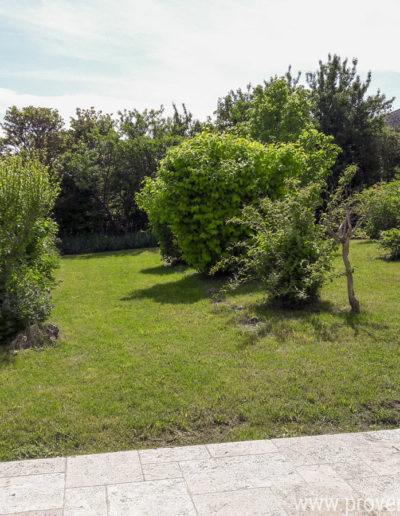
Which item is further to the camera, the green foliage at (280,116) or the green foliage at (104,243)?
the green foliage at (104,243)

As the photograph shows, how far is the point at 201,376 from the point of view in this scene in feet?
16.8

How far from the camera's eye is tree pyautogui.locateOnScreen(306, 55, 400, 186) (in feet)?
88.5

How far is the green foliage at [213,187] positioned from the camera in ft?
33.9

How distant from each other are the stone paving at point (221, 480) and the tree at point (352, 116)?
24609mm

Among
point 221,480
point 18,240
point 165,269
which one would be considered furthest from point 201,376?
point 165,269

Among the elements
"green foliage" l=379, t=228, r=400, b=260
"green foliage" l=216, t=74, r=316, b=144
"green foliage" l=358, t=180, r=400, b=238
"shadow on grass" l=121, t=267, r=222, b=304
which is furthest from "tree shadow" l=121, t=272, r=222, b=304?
"green foliage" l=216, t=74, r=316, b=144

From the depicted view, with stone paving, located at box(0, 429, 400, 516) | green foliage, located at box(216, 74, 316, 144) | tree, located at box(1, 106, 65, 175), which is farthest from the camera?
tree, located at box(1, 106, 65, 175)

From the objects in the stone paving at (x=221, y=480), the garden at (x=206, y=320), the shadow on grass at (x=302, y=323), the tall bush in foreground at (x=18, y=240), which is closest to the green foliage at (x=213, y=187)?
the garden at (x=206, y=320)

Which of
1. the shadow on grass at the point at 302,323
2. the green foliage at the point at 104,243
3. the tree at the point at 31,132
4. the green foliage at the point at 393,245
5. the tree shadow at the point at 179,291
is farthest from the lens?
the tree at the point at 31,132

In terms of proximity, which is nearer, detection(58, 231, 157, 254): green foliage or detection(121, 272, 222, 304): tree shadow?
detection(121, 272, 222, 304): tree shadow

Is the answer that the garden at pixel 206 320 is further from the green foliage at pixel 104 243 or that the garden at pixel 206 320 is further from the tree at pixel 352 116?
the tree at pixel 352 116

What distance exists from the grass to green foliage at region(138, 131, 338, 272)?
224cm

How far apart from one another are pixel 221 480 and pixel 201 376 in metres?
1.96

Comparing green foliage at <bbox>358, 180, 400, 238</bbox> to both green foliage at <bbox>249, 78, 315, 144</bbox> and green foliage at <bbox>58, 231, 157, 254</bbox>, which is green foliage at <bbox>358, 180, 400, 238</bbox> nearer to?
green foliage at <bbox>249, 78, 315, 144</bbox>
